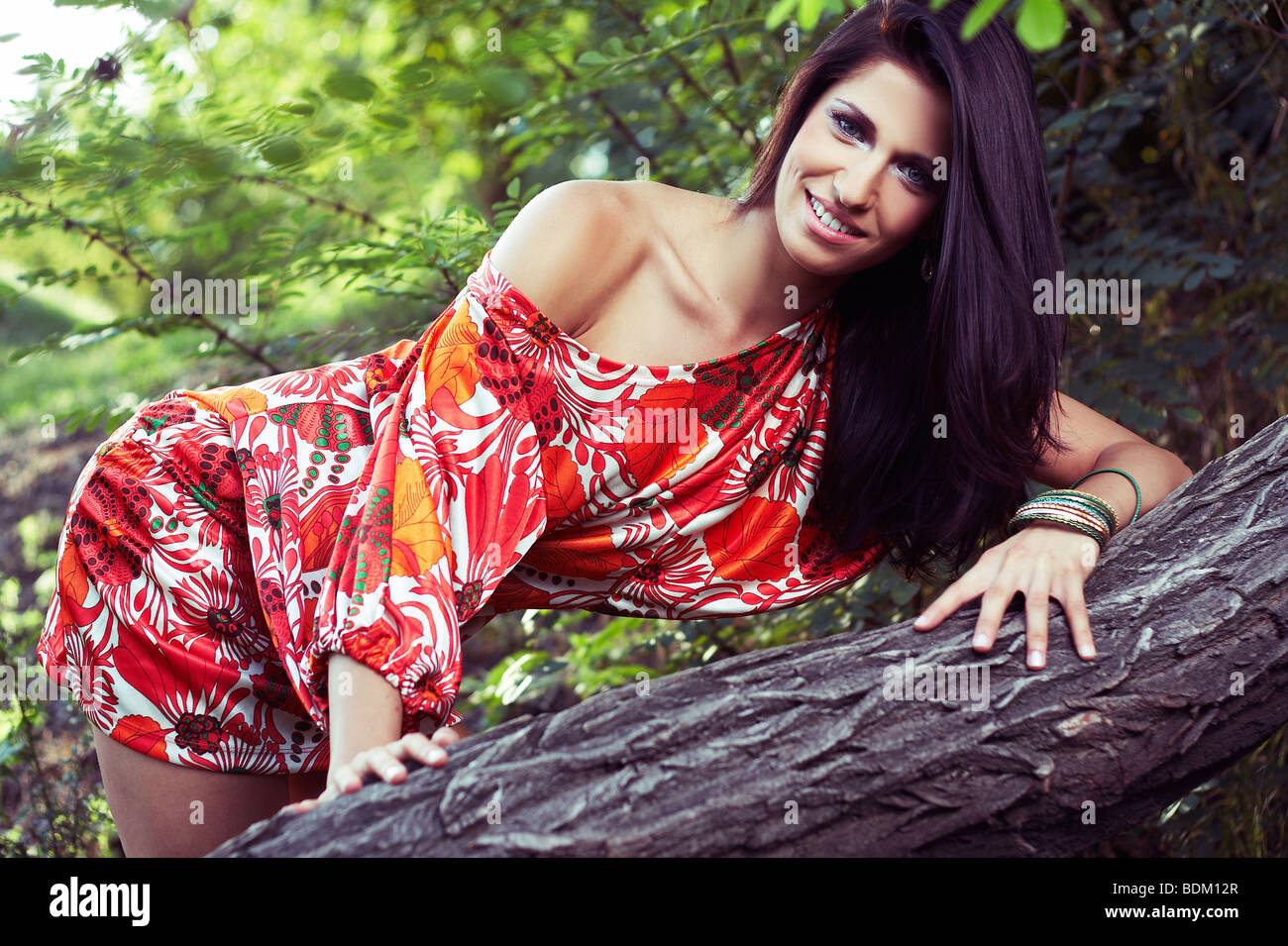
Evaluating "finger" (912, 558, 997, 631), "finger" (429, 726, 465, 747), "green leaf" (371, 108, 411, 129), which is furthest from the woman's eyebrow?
"finger" (429, 726, 465, 747)

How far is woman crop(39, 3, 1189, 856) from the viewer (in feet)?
5.90

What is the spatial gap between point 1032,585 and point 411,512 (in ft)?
3.34

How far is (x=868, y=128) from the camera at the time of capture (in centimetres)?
192

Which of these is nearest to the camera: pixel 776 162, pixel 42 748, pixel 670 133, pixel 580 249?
→ pixel 580 249

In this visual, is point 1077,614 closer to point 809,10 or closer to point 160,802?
point 809,10

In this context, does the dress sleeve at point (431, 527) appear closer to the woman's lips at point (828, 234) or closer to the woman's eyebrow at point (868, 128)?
the woman's lips at point (828, 234)

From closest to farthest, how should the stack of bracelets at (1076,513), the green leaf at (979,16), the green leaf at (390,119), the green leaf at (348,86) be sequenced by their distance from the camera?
the green leaf at (979,16), the stack of bracelets at (1076,513), the green leaf at (348,86), the green leaf at (390,119)

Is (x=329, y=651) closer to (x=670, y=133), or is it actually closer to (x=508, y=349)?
(x=508, y=349)

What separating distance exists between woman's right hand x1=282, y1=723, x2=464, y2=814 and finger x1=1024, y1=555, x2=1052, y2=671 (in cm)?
89

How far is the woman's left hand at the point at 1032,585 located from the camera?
1577 millimetres

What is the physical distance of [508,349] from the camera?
1.86 meters

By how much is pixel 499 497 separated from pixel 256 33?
515 centimetres

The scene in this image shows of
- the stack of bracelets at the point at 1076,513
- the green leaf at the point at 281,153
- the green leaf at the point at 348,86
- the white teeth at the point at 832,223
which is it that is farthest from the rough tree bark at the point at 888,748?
the green leaf at the point at 281,153
